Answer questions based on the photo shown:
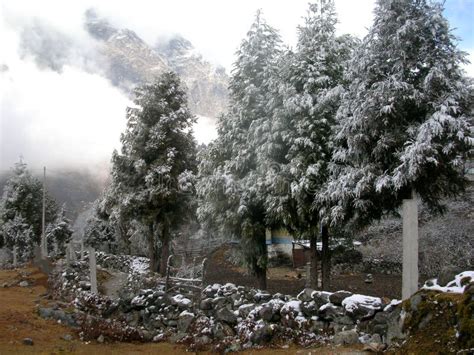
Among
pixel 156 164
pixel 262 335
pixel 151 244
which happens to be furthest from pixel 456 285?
pixel 151 244

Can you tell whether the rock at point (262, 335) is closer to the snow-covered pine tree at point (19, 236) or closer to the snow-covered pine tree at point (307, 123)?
the snow-covered pine tree at point (307, 123)

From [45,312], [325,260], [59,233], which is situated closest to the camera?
[45,312]

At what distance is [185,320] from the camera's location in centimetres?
1398

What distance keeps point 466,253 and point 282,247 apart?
1474 centimetres

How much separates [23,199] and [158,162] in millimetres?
29586

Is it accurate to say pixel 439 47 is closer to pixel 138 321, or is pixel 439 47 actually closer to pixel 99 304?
pixel 138 321

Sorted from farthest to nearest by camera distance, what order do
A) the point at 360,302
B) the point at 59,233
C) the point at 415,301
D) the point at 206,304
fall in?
the point at 59,233, the point at 206,304, the point at 360,302, the point at 415,301

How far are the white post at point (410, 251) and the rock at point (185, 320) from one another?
693cm

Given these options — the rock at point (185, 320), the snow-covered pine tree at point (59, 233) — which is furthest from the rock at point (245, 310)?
the snow-covered pine tree at point (59, 233)

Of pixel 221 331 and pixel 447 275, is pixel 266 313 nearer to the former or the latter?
pixel 221 331

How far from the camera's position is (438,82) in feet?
42.9

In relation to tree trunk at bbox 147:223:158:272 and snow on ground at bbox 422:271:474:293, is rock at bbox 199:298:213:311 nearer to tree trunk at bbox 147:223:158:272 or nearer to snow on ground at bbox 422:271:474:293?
snow on ground at bbox 422:271:474:293

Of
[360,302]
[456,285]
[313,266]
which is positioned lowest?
[360,302]

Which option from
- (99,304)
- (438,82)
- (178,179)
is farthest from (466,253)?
(99,304)
